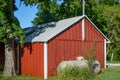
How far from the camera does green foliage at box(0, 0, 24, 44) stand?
28008mm

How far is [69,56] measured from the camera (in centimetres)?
3136

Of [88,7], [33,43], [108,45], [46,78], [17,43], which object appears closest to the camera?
[46,78]

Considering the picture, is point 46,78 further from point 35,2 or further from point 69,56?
point 35,2

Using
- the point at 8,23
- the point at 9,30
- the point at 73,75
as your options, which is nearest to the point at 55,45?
the point at 9,30

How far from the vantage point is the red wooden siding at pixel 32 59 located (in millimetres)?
29625

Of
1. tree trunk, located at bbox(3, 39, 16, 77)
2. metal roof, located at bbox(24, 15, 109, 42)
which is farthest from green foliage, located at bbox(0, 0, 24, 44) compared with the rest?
metal roof, located at bbox(24, 15, 109, 42)

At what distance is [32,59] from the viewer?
31.0m

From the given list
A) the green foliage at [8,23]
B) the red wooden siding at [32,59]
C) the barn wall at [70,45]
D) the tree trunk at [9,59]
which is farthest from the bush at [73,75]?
the tree trunk at [9,59]

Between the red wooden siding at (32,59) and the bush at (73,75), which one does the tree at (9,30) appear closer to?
the red wooden siding at (32,59)

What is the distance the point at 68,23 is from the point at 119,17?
26903mm

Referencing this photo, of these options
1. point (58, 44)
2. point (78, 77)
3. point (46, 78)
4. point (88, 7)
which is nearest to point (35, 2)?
point (58, 44)

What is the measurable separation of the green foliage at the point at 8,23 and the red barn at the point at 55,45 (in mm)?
1920

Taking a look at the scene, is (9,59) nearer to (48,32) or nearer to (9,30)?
(9,30)

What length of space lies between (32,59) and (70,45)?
3.57 metres
